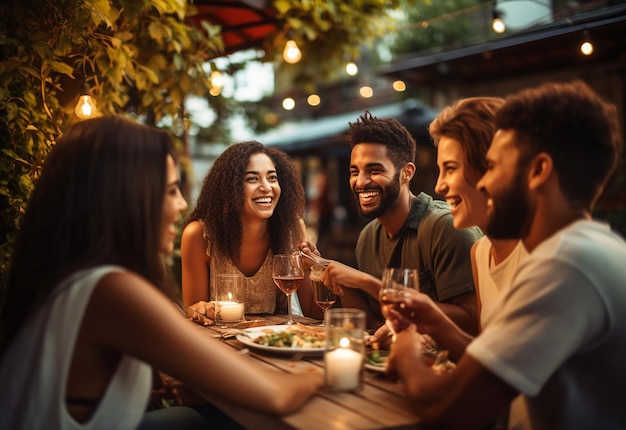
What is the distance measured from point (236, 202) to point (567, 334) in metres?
2.36

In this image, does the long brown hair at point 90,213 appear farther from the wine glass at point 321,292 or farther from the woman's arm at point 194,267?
the woman's arm at point 194,267

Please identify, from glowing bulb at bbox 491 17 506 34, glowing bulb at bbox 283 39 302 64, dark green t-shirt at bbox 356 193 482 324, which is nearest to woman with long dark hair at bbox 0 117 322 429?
dark green t-shirt at bbox 356 193 482 324

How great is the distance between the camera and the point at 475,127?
235cm

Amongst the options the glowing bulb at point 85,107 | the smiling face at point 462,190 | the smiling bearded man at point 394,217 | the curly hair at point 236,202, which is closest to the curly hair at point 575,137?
the smiling face at point 462,190

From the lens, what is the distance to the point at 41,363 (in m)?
1.52

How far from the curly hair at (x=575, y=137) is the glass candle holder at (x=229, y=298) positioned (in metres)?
1.60

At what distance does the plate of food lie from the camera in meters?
2.00

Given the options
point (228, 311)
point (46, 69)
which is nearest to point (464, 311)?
point (228, 311)

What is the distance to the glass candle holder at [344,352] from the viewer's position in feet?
5.94

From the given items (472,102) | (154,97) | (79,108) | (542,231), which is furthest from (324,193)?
(542,231)

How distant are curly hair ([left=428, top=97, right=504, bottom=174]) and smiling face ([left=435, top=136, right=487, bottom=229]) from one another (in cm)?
2

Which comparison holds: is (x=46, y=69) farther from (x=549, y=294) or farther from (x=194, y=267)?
(x=549, y=294)

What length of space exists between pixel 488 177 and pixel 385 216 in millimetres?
1456

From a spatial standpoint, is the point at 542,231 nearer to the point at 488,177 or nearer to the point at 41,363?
the point at 488,177
